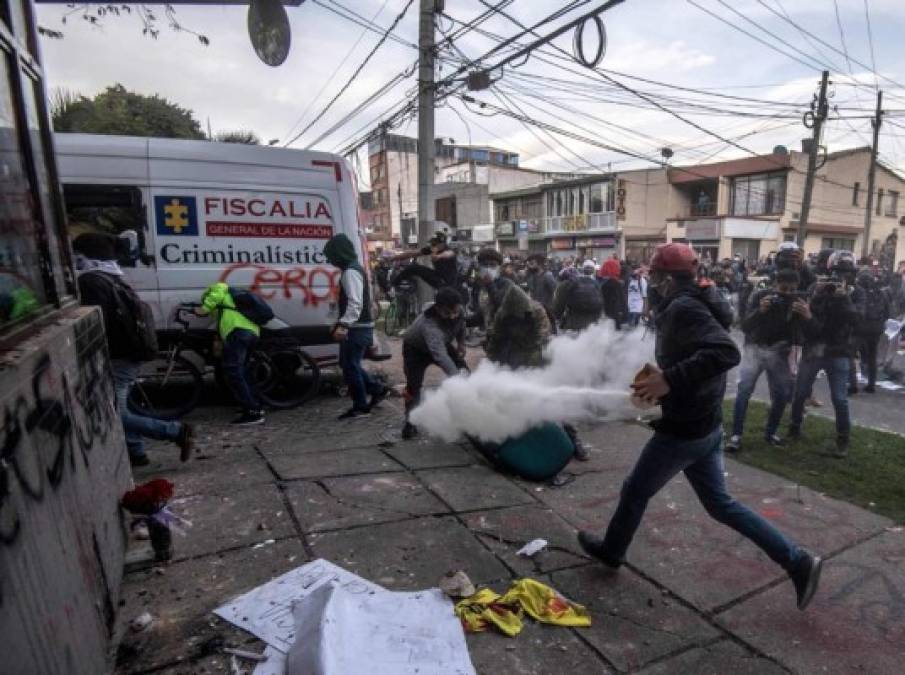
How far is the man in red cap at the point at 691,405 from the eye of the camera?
248cm

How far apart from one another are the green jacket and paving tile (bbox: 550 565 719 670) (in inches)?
145

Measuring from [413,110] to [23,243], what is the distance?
10.3 metres

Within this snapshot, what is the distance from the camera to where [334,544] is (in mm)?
3113

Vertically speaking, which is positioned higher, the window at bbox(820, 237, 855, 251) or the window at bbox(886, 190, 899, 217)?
the window at bbox(886, 190, 899, 217)

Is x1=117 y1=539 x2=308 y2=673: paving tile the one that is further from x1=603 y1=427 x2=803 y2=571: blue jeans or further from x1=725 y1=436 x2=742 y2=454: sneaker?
x1=725 y1=436 x2=742 y2=454: sneaker

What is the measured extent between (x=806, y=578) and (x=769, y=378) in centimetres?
284

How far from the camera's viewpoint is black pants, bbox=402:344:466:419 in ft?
15.7

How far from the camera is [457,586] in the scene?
268cm

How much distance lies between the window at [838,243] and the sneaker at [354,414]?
3176cm

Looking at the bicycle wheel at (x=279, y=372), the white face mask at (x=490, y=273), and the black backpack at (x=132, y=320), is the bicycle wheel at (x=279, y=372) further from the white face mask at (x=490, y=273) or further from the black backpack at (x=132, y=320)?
the white face mask at (x=490, y=273)

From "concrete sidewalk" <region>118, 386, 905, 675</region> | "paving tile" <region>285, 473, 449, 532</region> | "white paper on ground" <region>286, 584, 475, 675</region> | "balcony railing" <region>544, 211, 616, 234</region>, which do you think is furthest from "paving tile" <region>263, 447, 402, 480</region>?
"balcony railing" <region>544, 211, 616, 234</region>

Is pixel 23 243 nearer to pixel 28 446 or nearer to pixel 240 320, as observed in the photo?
pixel 28 446

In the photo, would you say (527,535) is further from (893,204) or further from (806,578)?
(893,204)

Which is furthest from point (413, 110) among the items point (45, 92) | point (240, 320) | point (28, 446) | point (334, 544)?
point (28, 446)
